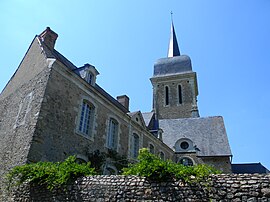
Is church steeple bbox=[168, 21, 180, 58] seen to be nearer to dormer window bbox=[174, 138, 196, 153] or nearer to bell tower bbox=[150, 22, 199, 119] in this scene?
bell tower bbox=[150, 22, 199, 119]

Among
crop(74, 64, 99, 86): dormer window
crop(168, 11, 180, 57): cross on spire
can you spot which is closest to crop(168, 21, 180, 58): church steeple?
crop(168, 11, 180, 57): cross on spire

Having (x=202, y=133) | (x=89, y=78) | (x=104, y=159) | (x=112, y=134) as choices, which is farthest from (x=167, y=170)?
(x=202, y=133)

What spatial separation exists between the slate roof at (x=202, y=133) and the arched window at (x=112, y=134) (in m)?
8.50

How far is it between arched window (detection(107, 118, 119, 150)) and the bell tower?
53.3ft

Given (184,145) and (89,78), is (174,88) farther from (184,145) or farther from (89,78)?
(89,78)

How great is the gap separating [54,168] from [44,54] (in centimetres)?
514

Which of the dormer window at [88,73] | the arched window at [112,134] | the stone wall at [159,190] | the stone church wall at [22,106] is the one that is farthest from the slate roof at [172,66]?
the stone wall at [159,190]

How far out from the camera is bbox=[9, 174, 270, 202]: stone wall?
3967 mm

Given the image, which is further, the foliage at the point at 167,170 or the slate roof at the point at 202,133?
the slate roof at the point at 202,133

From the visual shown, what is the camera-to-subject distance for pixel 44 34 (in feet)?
34.0

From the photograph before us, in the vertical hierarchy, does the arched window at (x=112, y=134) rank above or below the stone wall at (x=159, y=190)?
above

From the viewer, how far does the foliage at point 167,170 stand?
443cm

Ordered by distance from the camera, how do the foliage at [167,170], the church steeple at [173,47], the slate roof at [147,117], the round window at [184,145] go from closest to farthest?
the foliage at [167,170], the round window at [184,145], the slate roof at [147,117], the church steeple at [173,47]

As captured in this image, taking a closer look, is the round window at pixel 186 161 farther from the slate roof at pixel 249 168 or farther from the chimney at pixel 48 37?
the chimney at pixel 48 37
